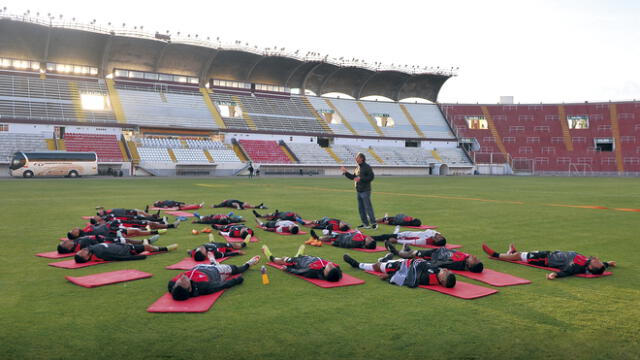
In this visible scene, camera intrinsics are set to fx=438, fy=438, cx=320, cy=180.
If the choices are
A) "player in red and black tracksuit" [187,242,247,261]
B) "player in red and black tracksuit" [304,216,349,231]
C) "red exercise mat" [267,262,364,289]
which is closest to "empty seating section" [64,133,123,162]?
"player in red and black tracksuit" [304,216,349,231]

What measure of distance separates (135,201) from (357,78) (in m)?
60.1

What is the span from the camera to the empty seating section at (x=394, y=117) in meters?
72.9

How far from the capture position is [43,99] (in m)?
52.2

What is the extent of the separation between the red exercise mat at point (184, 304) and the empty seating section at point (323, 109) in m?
62.8

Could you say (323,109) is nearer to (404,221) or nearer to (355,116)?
(355,116)

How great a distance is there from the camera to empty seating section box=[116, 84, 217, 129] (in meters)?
56.1

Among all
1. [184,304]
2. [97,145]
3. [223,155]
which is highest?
[97,145]

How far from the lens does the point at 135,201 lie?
19234mm

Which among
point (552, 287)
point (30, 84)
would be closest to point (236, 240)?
point (552, 287)

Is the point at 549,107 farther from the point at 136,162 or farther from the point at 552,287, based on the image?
the point at 552,287

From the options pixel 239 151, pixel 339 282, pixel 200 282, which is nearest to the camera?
pixel 200 282

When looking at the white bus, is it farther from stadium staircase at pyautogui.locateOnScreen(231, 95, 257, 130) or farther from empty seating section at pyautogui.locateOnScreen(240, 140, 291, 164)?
stadium staircase at pyautogui.locateOnScreen(231, 95, 257, 130)

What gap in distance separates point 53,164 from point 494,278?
46.0 m

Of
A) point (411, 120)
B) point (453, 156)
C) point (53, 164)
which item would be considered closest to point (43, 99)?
point (53, 164)
